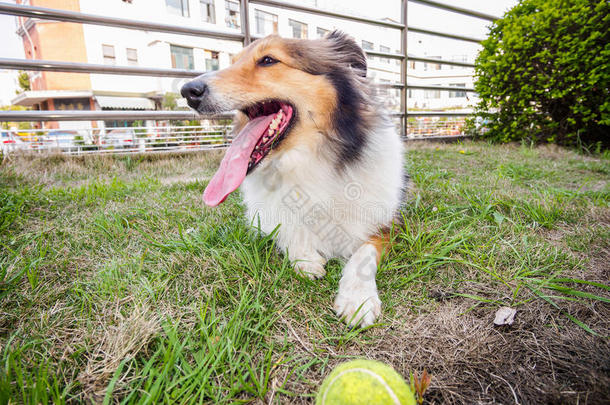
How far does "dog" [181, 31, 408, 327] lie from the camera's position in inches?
69.2

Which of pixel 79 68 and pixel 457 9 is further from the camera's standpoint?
pixel 457 9

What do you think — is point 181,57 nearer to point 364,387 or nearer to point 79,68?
point 79,68

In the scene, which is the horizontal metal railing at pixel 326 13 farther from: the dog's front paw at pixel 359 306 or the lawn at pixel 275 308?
the dog's front paw at pixel 359 306

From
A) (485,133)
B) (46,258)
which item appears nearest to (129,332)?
(46,258)

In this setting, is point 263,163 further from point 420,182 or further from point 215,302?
point 420,182

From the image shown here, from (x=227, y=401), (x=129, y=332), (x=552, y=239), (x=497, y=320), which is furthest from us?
(x=552, y=239)

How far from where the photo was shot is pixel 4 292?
1.25 metres

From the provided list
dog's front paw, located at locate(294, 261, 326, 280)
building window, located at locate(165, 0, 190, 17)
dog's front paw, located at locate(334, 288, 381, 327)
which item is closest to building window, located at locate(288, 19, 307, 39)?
dog's front paw, located at locate(294, 261, 326, 280)

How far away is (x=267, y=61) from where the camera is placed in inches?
74.2

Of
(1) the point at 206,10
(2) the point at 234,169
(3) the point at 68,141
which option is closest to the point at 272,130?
(2) the point at 234,169

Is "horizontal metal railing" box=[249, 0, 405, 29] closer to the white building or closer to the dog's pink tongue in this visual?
the dog's pink tongue

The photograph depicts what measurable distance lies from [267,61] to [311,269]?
1.26 metres

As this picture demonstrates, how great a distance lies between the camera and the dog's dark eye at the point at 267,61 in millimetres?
1871

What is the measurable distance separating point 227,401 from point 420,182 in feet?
8.11
